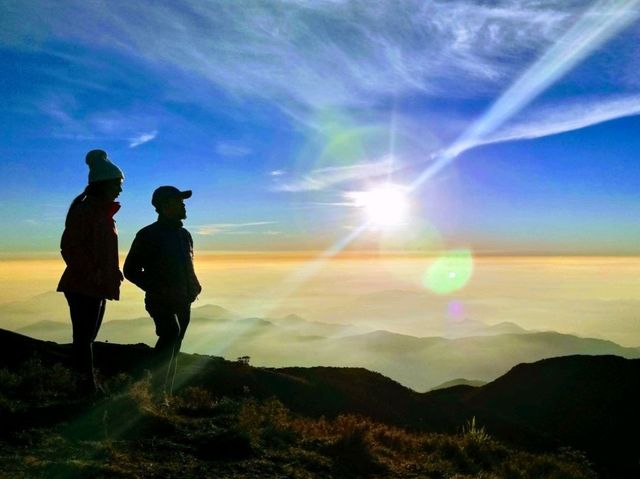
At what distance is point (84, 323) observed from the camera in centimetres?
560

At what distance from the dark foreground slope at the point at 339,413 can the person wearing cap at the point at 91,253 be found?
868 millimetres

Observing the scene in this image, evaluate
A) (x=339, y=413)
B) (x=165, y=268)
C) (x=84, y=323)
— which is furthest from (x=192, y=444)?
(x=339, y=413)

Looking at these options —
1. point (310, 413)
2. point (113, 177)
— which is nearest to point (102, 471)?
point (113, 177)

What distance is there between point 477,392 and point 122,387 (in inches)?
694

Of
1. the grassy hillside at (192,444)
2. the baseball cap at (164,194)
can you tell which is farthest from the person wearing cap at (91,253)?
the grassy hillside at (192,444)

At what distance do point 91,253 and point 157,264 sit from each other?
84cm

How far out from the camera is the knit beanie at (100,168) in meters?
5.70

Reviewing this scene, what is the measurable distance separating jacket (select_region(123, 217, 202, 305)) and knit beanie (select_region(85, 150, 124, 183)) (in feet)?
2.61

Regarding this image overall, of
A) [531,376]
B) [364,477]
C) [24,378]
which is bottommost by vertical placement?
[364,477]

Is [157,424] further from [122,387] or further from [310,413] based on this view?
[310,413]

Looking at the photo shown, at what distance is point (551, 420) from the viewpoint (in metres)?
19.1

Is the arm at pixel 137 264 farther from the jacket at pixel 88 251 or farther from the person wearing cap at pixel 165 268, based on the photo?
the jacket at pixel 88 251

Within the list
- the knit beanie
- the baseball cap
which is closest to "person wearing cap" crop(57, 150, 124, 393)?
the knit beanie

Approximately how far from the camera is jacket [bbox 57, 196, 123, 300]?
18.1 feet
